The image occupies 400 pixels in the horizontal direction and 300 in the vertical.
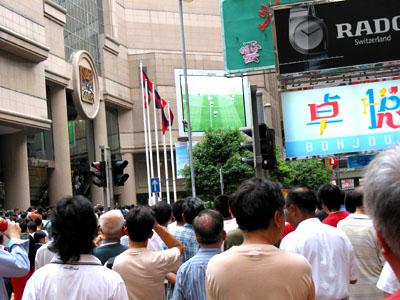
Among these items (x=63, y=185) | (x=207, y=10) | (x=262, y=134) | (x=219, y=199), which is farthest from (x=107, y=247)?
(x=207, y=10)

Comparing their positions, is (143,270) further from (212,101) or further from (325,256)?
(212,101)

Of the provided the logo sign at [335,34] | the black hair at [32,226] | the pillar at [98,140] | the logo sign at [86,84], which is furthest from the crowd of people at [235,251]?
the pillar at [98,140]

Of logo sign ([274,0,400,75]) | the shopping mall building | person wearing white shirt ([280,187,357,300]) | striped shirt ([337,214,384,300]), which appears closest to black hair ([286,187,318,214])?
person wearing white shirt ([280,187,357,300])

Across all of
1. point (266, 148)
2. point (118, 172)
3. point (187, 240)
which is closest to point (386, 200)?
point (187, 240)

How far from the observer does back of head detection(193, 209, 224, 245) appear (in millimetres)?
4418

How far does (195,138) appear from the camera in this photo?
2270 inches

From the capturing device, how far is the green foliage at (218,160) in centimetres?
4659

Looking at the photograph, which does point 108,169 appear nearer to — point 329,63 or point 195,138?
point 329,63

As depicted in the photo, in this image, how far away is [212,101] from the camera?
58.2 m

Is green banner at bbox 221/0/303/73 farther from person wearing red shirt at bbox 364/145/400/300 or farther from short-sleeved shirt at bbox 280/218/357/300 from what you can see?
person wearing red shirt at bbox 364/145/400/300

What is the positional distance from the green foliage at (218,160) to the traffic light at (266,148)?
33156 mm

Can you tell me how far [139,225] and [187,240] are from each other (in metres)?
1.78

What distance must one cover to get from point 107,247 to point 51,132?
123 ft

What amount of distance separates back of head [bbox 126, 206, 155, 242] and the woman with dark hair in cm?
111
